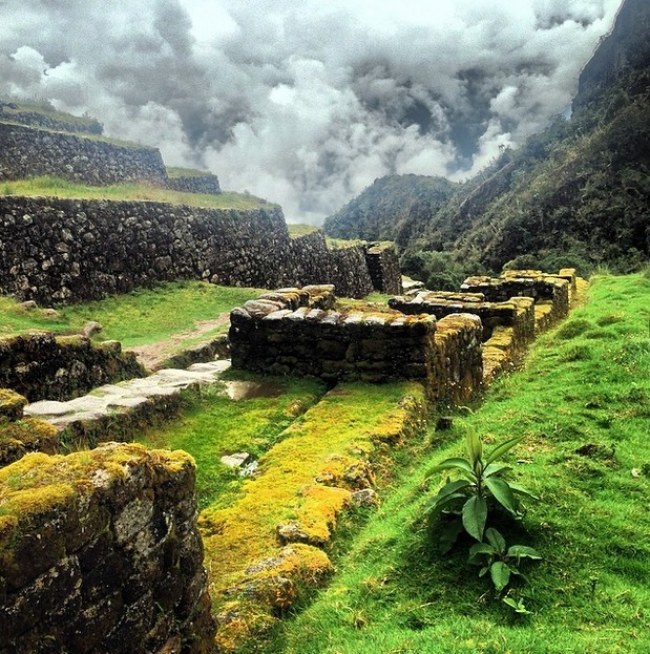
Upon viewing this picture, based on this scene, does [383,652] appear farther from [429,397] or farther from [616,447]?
[429,397]

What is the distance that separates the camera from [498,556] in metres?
3.68

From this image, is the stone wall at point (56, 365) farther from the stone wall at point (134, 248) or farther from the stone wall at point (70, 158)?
the stone wall at point (70, 158)

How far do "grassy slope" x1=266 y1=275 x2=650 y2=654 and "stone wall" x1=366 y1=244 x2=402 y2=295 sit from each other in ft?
93.3

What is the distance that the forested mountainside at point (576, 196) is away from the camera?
4591cm

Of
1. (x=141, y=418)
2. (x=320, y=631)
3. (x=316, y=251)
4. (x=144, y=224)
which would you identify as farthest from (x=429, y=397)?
(x=316, y=251)

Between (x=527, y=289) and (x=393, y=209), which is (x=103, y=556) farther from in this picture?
(x=393, y=209)

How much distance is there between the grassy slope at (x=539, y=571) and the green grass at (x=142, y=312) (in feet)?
33.5

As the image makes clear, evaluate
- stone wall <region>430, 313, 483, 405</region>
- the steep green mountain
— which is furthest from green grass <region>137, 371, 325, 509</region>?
the steep green mountain

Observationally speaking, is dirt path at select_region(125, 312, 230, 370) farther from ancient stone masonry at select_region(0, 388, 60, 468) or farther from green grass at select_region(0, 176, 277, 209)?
ancient stone masonry at select_region(0, 388, 60, 468)

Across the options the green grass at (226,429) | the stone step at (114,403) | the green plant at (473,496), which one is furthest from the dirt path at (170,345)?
the green plant at (473,496)

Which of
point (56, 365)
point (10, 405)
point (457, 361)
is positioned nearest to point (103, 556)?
point (10, 405)

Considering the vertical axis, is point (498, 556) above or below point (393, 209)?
below

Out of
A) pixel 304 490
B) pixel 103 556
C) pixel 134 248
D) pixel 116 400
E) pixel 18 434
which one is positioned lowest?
pixel 304 490

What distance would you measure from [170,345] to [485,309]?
281 inches
